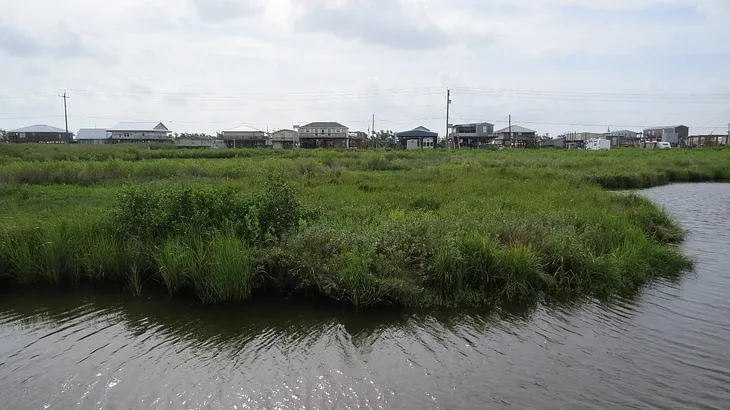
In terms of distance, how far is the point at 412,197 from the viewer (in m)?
15.4

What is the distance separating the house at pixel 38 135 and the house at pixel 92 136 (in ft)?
6.29

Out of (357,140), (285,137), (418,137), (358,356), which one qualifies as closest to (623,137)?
(418,137)

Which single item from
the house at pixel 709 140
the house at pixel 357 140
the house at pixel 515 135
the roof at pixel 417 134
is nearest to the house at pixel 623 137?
the house at pixel 709 140

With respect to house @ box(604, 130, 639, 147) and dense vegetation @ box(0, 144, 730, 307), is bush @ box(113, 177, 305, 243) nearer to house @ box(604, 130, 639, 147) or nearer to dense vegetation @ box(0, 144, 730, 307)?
dense vegetation @ box(0, 144, 730, 307)

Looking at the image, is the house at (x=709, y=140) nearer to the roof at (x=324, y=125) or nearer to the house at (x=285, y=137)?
the roof at (x=324, y=125)

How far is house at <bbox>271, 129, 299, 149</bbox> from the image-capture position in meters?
87.3

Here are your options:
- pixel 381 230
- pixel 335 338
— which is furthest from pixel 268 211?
pixel 335 338

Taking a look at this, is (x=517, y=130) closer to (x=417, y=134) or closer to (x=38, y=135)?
(x=417, y=134)

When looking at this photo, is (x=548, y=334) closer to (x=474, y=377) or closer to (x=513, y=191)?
(x=474, y=377)

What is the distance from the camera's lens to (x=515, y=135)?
9462cm

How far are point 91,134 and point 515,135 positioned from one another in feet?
272

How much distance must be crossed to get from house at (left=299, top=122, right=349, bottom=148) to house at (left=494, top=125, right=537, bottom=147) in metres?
30.4

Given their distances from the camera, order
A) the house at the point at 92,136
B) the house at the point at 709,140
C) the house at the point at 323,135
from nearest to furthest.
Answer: the house at the point at 709,140 < the house at the point at 323,135 < the house at the point at 92,136

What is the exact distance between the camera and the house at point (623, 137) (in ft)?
312
